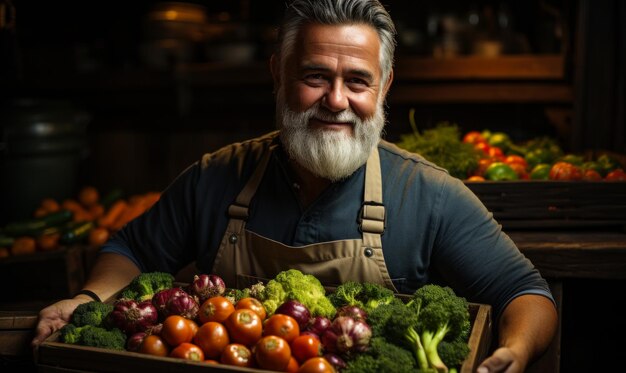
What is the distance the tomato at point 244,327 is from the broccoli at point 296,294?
6.4 inches

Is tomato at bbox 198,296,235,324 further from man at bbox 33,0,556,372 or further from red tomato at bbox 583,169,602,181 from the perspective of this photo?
red tomato at bbox 583,169,602,181

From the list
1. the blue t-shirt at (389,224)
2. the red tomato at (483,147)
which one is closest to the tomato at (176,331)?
the blue t-shirt at (389,224)

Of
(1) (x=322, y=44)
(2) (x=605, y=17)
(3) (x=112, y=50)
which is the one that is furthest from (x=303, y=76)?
(3) (x=112, y=50)

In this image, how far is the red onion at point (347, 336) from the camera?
5.99 ft

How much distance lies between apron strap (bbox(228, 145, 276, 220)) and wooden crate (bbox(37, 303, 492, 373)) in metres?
0.88

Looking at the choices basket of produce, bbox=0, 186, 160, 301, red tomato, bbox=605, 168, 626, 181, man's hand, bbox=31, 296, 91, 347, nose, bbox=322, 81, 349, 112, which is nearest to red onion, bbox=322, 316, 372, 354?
nose, bbox=322, 81, 349, 112

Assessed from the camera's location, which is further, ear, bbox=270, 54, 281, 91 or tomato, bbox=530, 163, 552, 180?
tomato, bbox=530, 163, 552, 180

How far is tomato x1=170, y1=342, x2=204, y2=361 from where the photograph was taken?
1.78 metres

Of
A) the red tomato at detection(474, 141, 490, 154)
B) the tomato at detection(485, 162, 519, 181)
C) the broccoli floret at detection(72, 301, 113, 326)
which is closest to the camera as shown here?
the broccoli floret at detection(72, 301, 113, 326)

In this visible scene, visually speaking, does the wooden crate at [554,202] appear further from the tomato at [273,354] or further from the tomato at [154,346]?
the tomato at [154,346]

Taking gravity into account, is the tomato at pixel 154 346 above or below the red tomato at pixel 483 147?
below

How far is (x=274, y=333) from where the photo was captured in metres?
1.83

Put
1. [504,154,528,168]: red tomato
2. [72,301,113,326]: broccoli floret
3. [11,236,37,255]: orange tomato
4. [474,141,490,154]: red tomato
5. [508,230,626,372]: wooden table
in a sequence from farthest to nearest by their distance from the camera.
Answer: [11,236,37,255]: orange tomato < [474,141,490,154]: red tomato < [504,154,528,168]: red tomato < [508,230,626,372]: wooden table < [72,301,113,326]: broccoli floret

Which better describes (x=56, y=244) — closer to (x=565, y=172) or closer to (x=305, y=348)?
(x=305, y=348)
